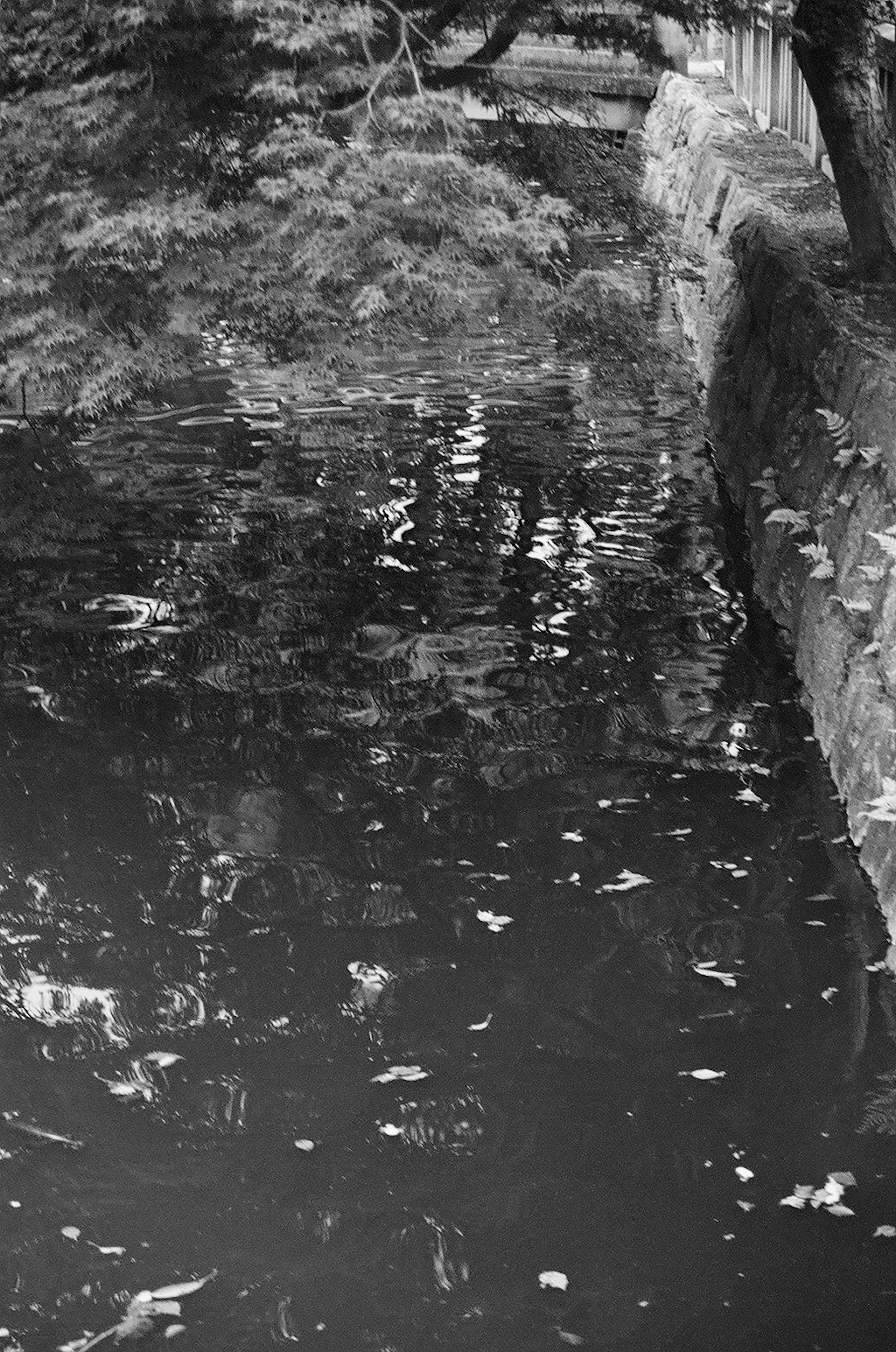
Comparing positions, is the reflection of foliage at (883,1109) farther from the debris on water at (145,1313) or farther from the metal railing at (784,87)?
the metal railing at (784,87)

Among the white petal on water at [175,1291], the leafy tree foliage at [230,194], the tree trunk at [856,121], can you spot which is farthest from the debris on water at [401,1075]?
the tree trunk at [856,121]

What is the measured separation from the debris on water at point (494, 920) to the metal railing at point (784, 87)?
34.2 feet

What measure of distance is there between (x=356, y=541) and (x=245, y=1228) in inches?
290

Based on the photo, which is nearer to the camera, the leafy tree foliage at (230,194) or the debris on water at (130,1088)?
the debris on water at (130,1088)

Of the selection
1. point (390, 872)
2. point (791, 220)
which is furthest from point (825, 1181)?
point (791, 220)

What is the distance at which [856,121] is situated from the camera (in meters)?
12.5

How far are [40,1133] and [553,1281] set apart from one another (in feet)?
6.02

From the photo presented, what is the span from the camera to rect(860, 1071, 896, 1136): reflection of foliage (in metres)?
5.45

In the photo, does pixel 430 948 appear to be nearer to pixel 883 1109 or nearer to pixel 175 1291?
pixel 883 1109

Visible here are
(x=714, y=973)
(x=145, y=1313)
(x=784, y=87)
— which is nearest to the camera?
(x=145, y=1313)

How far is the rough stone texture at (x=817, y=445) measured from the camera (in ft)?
24.3

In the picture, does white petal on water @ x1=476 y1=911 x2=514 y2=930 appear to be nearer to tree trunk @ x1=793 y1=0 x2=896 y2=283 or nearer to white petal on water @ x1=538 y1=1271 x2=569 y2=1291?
white petal on water @ x1=538 y1=1271 x2=569 y2=1291

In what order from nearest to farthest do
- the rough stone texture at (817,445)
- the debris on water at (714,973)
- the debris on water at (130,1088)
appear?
1. the debris on water at (130,1088)
2. the debris on water at (714,973)
3. the rough stone texture at (817,445)

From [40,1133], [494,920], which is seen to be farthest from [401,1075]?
[40,1133]
